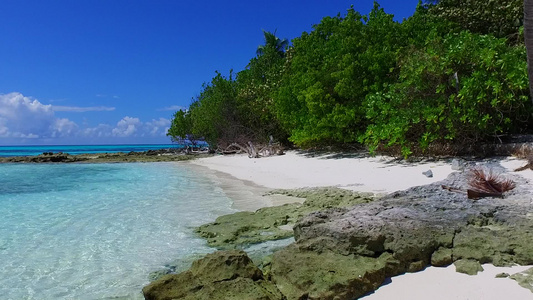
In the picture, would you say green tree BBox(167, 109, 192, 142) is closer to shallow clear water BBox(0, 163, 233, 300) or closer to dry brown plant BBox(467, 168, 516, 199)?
shallow clear water BBox(0, 163, 233, 300)

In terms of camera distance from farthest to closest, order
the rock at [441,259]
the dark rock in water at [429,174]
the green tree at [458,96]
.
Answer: the green tree at [458,96]
the dark rock in water at [429,174]
the rock at [441,259]

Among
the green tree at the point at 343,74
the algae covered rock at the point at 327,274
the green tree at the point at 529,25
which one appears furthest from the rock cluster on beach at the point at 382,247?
the green tree at the point at 343,74

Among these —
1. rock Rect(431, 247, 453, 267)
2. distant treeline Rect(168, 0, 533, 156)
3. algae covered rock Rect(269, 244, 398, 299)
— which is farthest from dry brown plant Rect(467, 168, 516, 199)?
distant treeline Rect(168, 0, 533, 156)

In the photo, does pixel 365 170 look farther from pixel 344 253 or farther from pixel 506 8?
pixel 506 8

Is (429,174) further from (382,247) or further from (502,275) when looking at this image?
(502,275)

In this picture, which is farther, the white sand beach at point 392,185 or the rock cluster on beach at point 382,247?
the rock cluster on beach at point 382,247

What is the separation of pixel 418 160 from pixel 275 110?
12.9m

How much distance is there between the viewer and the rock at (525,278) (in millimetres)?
2971

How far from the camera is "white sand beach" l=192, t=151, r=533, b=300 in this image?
121 inches

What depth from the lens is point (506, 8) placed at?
1566 centimetres

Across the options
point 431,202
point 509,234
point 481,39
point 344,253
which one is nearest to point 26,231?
point 344,253

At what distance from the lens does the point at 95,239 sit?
613 centimetres

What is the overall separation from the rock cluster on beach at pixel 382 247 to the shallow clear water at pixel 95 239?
1389 mm

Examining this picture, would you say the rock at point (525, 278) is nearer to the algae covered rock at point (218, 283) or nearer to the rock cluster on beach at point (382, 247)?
the rock cluster on beach at point (382, 247)
